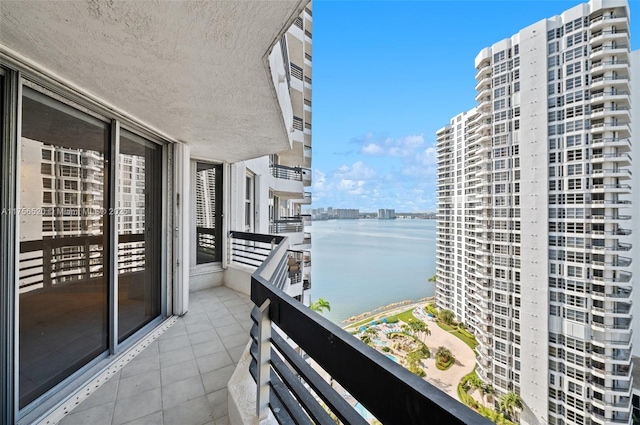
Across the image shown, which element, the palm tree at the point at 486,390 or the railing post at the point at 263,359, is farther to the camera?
the palm tree at the point at 486,390

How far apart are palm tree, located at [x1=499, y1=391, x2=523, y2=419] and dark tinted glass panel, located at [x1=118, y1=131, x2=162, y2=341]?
17.9m

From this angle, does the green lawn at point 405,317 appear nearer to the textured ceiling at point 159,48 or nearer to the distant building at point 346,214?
the distant building at point 346,214

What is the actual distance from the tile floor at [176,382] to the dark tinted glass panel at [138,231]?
1.49 feet

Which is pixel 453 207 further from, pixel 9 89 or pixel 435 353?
pixel 9 89

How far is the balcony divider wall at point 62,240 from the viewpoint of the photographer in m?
1.55

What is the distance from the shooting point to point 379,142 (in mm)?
103625

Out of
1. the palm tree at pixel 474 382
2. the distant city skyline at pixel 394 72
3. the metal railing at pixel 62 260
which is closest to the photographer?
the metal railing at pixel 62 260

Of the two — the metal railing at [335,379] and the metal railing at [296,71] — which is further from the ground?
the metal railing at [296,71]

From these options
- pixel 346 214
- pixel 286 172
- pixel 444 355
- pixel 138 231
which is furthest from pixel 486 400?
pixel 346 214

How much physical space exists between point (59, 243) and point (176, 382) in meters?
1.48

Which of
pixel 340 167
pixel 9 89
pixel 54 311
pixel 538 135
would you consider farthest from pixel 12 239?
pixel 340 167

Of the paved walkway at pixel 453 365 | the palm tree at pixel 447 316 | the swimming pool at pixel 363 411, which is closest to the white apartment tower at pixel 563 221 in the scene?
the paved walkway at pixel 453 365

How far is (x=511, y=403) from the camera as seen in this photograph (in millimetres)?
12945

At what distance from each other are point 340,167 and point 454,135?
6445 cm
